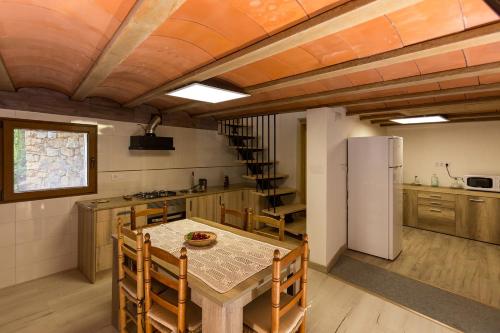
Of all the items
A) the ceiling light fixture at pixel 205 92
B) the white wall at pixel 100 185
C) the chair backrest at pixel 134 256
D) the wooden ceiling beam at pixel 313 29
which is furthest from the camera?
the white wall at pixel 100 185

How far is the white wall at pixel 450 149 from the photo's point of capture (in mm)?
4484

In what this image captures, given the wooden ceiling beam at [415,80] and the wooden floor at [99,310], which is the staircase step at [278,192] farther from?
the wooden ceiling beam at [415,80]

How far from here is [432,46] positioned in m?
1.35

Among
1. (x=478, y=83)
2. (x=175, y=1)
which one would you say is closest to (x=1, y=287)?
(x=175, y=1)

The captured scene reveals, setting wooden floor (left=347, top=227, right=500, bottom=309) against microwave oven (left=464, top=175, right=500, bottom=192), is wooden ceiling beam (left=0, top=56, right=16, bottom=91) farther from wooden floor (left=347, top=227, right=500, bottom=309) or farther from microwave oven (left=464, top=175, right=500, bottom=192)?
microwave oven (left=464, top=175, right=500, bottom=192)

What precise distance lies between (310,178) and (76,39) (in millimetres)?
2787

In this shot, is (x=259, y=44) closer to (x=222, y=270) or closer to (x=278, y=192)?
(x=222, y=270)

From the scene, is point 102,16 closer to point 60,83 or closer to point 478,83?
point 60,83

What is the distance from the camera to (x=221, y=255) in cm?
181

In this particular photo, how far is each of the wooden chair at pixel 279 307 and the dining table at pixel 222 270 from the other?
5.3 inches

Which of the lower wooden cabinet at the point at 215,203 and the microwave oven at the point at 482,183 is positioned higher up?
the microwave oven at the point at 482,183

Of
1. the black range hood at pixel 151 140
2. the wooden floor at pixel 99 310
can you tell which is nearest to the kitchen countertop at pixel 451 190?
the wooden floor at pixel 99 310

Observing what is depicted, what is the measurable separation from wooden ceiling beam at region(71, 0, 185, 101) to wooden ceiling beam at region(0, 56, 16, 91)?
0.68 m

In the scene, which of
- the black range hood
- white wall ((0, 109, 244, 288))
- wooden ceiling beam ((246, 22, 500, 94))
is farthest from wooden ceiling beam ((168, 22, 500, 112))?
white wall ((0, 109, 244, 288))
